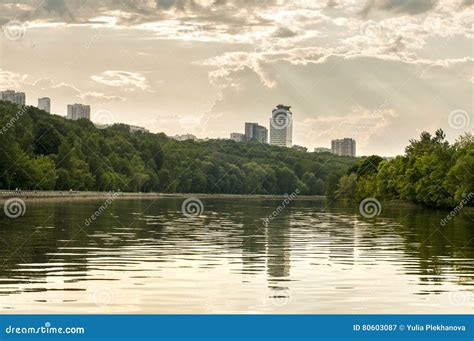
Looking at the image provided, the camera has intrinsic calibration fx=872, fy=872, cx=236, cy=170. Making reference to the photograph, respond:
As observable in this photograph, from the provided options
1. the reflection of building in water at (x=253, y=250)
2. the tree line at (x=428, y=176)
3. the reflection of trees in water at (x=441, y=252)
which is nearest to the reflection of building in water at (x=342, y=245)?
the reflection of trees in water at (x=441, y=252)

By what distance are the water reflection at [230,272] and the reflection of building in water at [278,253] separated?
0.21 ft

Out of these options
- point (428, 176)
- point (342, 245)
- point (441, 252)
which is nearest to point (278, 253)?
point (342, 245)

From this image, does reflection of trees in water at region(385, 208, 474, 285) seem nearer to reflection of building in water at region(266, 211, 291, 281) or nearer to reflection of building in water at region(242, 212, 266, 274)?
reflection of building in water at region(266, 211, 291, 281)

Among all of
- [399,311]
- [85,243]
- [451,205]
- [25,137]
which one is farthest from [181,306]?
[25,137]

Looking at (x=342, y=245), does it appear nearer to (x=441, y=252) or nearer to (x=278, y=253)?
(x=441, y=252)

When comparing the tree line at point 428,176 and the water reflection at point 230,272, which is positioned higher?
the tree line at point 428,176

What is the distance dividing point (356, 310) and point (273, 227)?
4108 centimetres

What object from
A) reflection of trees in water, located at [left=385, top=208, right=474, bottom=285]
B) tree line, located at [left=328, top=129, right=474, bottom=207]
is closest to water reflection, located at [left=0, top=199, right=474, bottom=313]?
reflection of trees in water, located at [left=385, top=208, right=474, bottom=285]

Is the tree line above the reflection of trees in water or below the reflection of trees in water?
above

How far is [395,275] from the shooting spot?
31.0m

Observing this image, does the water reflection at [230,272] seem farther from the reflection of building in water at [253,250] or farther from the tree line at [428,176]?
the tree line at [428,176]

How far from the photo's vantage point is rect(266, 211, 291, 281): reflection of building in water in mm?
31531

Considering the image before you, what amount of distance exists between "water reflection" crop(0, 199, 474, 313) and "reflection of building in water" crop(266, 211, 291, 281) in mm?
65

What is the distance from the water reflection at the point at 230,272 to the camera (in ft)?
77.0
